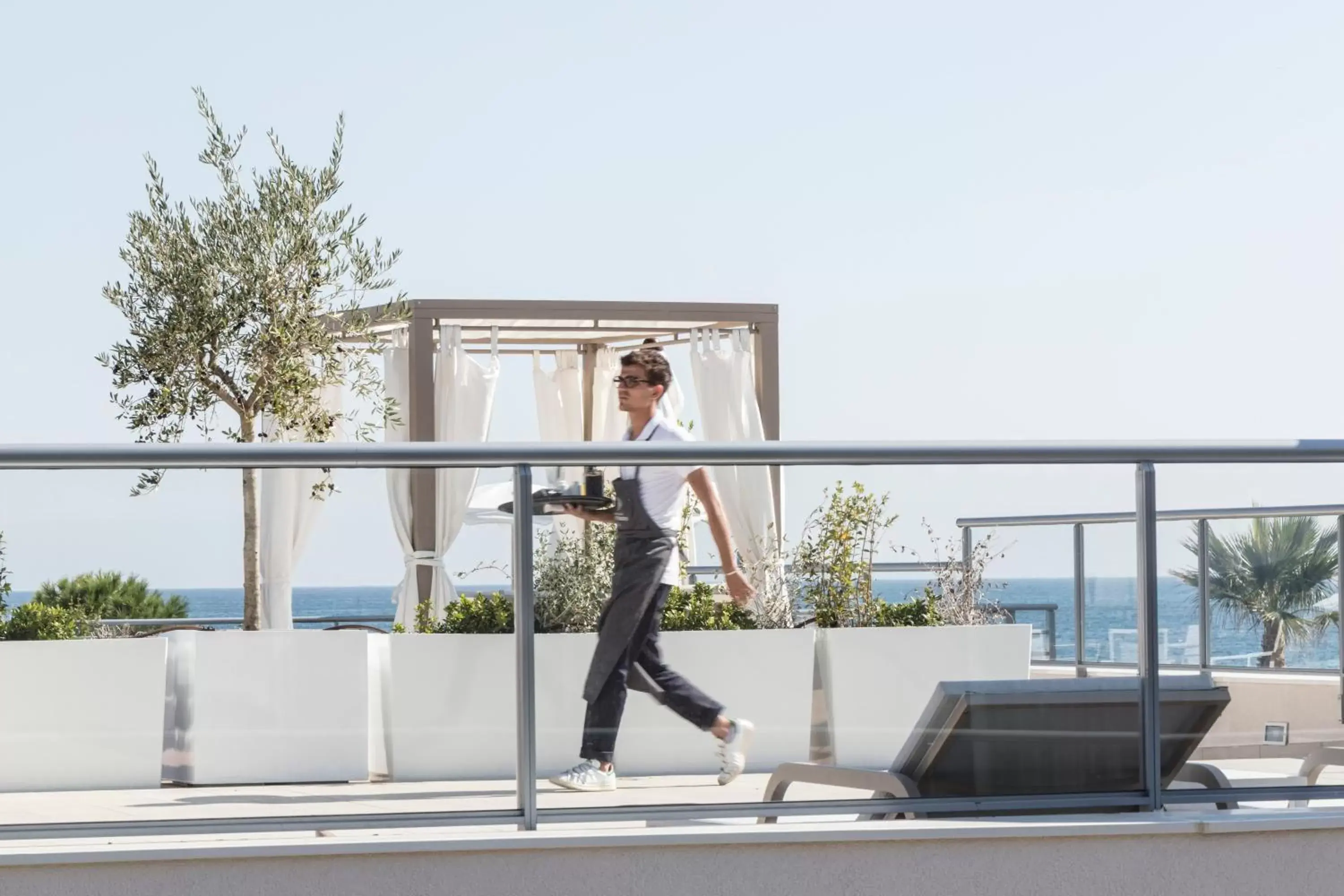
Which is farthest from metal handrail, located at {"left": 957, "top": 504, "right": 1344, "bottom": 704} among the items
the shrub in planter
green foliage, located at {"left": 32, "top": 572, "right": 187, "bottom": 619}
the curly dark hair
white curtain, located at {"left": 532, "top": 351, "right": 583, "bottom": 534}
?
white curtain, located at {"left": 532, "top": 351, "right": 583, "bottom": 534}

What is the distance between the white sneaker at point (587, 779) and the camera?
4.41 meters

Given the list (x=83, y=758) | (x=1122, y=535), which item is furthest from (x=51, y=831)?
(x=1122, y=535)

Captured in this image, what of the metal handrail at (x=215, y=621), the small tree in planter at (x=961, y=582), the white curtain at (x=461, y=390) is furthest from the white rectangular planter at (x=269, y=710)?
the white curtain at (x=461, y=390)

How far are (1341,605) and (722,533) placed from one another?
189 cm

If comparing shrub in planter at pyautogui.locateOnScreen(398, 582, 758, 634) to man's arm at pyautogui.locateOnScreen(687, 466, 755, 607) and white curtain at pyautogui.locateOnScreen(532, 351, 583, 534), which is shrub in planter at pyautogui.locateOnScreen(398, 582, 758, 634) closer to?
man's arm at pyautogui.locateOnScreen(687, 466, 755, 607)

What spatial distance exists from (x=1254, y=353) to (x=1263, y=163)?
7512mm

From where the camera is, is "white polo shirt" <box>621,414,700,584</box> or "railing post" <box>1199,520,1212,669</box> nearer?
"white polo shirt" <box>621,414,700,584</box>

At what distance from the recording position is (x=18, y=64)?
107ft

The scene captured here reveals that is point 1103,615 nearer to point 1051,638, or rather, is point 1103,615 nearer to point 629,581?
point 1051,638

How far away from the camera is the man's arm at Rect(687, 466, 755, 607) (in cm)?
445

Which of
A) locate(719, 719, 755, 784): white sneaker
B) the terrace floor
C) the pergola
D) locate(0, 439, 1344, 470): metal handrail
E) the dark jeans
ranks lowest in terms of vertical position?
the terrace floor

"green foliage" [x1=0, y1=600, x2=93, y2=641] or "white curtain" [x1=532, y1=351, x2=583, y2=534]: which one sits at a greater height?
"white curtain" [x1=532, y1=351, x2=583, y2=534]

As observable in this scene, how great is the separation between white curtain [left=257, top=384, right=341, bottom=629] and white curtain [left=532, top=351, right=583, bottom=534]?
7772 mm

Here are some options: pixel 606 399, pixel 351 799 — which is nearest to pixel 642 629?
pixel 351 799
